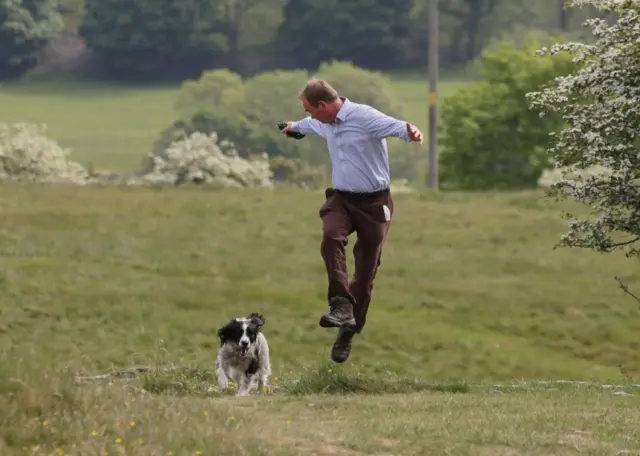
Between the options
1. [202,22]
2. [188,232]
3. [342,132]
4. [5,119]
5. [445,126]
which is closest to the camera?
[342,132]

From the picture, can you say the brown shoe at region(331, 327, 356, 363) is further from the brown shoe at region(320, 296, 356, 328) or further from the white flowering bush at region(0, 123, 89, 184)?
the white flowering bush at region(0, 123, 89, 184)

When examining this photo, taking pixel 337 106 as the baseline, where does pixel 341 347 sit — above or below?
below

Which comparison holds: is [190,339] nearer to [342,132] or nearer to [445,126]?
[342,132]

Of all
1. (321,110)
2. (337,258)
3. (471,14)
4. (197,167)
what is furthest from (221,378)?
(471,14)

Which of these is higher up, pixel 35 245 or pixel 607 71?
pixel 607 71

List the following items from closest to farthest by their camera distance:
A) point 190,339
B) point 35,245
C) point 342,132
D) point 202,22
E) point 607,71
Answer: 1. point 342,132
2. point 607,71
3. point 190,339
4. point 35,245
5. point 202,22

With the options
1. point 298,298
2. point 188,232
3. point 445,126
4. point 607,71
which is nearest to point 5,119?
point 445,126

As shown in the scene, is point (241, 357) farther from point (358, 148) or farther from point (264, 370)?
point (358, 148)

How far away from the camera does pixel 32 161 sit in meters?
50.2

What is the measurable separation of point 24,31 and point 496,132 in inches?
2190

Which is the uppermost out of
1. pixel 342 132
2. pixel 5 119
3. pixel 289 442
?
pixel 342 132

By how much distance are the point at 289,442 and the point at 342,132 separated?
4.33 meters

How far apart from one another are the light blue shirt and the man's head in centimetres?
10

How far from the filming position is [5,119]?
103 m
